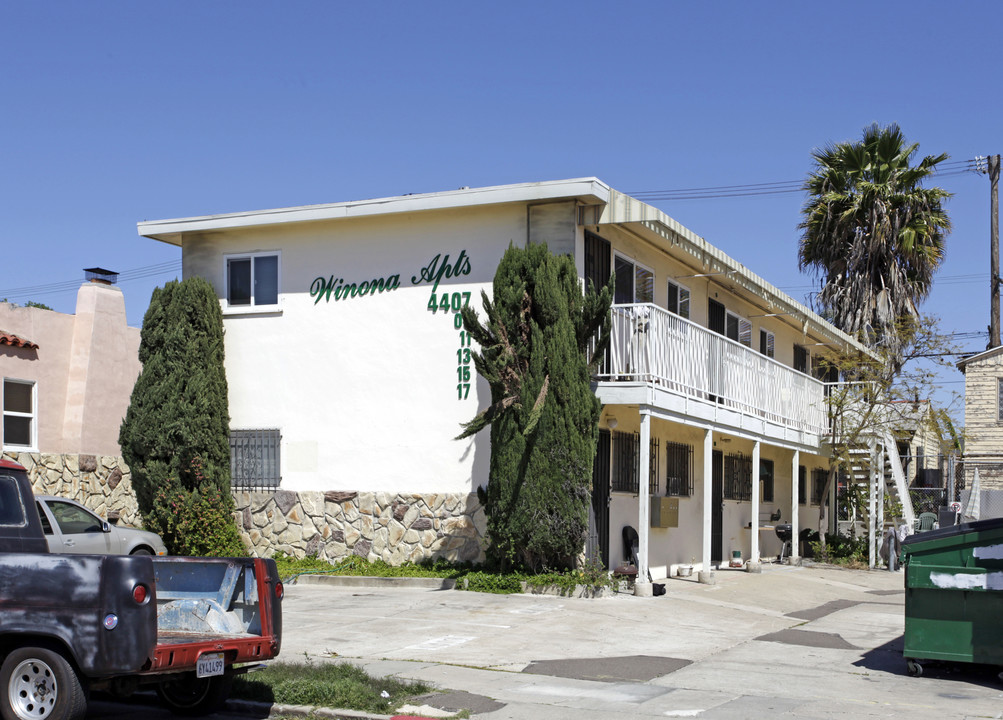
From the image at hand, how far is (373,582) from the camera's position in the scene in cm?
1659

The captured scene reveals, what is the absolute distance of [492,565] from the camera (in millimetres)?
16375

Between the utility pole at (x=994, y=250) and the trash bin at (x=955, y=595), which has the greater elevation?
the utility pole at (x=994, y=250)

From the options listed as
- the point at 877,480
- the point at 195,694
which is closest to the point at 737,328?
the point at 877,480

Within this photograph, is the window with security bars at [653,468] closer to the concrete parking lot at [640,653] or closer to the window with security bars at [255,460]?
the concrete parking lot at [640,653]

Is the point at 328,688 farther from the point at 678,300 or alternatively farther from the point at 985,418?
the point at 985,418

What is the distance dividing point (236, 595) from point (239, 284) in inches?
462

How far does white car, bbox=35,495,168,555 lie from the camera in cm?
1451

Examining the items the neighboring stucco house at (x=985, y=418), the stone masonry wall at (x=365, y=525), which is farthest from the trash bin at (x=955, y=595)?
the neighboring stucco house at (x=985, y=418)

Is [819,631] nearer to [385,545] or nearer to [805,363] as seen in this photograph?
[385,545]

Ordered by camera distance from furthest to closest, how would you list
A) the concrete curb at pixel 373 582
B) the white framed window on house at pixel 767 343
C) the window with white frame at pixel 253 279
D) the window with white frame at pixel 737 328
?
the white framed window on house at pixel 767 343 < the window with white frame at pixel 737 328 < the window with white frame at pixel 253 279 < the concrete curb at pixel 373 582

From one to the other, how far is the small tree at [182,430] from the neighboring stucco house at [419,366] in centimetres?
83

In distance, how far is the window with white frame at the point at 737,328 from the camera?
23.5 metres

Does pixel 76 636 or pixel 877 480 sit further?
pixel 877 480

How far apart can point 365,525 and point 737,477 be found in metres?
9.16
